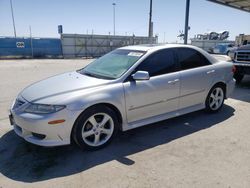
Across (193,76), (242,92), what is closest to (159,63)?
(193,76)

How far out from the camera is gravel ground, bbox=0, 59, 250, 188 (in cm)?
278

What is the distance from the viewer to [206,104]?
4.98 meters

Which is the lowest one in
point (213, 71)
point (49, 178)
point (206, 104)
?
point (49, 178)

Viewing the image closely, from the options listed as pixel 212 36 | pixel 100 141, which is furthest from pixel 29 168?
pixel 212 36

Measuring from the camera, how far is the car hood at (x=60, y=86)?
3.40 m

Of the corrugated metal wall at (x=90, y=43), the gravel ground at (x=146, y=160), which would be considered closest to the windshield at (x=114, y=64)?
the gravel ground at (x=146, y=160)

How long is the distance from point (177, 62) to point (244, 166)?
213 centimetres

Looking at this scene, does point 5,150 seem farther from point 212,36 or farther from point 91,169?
point 212,36

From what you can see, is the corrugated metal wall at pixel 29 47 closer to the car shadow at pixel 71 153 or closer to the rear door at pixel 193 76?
the car shadow at pixel 71 153

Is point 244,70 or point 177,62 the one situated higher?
point 177,62

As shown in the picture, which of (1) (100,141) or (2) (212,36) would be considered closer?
(1) (100,141)

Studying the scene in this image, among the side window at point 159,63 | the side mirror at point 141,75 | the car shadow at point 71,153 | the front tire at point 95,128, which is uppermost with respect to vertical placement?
the side window at point 159,63

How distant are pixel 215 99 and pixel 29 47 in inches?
929

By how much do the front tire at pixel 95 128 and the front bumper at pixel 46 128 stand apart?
0.49ft
